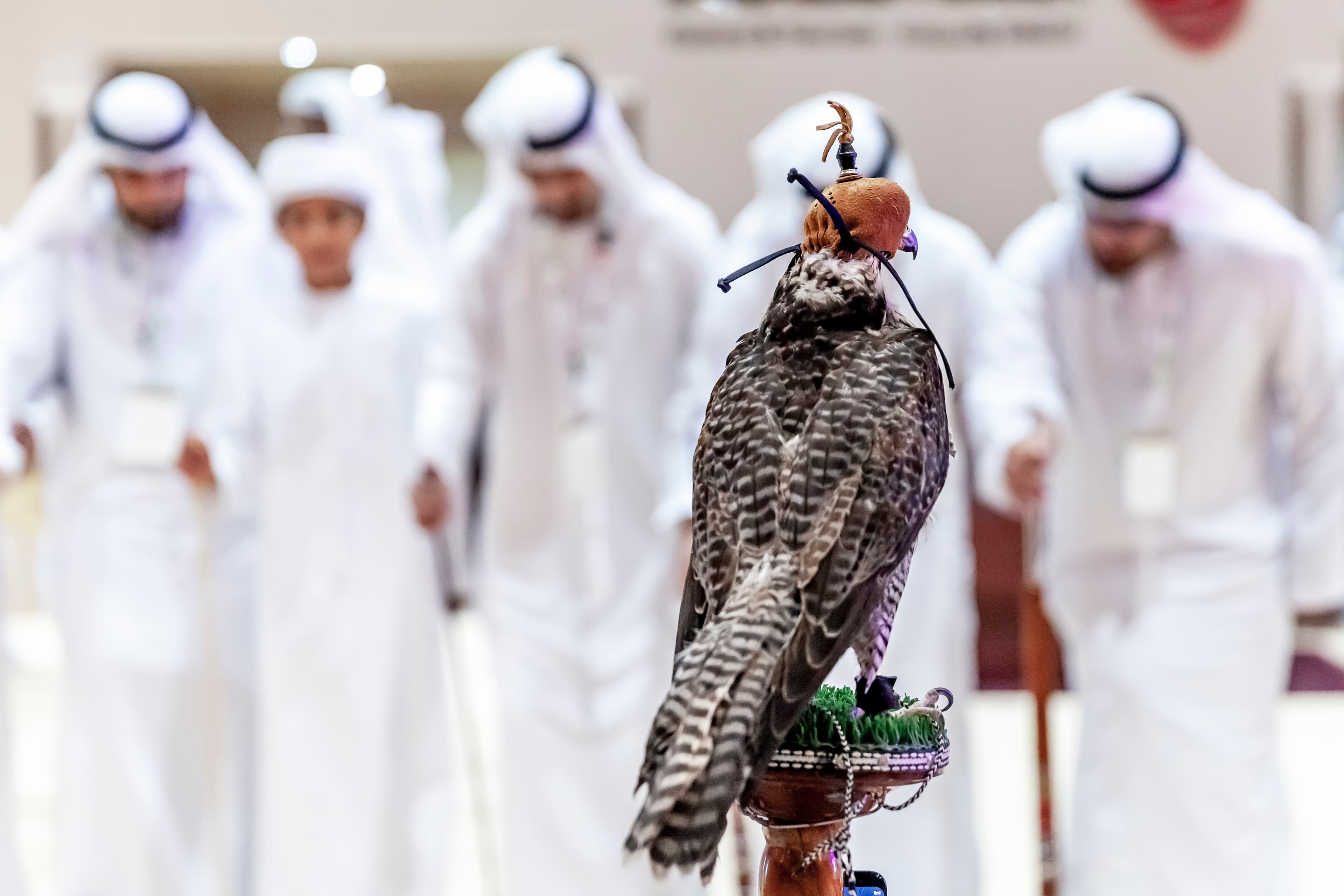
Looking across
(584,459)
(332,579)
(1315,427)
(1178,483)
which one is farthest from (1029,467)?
(332,579)

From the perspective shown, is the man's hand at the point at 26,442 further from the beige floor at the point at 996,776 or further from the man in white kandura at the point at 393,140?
the man in white kandura at the point at 393,140

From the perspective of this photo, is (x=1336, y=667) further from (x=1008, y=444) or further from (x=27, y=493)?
(x=27, y=493)

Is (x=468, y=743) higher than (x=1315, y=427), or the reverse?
(x=1315, y=427)

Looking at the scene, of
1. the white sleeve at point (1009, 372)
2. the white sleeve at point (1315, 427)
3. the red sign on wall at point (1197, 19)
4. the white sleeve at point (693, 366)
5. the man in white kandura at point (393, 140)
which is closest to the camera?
the white sleeve at point (693, 366)

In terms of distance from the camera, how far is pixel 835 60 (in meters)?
6.11

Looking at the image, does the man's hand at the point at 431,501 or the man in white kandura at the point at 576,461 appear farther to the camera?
the man in white kandura at the point at 576,461

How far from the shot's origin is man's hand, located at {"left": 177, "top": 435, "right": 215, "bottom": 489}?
334 centimetres

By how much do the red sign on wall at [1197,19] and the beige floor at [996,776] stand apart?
2.76 m

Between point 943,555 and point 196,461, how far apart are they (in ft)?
5.46

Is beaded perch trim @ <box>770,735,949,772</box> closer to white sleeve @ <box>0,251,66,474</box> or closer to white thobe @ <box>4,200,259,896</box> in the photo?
white thobe @ <box>4,200,259,896</box>

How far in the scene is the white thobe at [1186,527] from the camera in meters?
3.18

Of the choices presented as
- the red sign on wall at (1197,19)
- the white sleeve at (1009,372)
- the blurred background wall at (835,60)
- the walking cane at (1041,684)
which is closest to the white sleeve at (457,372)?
the white sleeve at (1009,372)

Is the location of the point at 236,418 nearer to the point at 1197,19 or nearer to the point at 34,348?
the point at 34,348

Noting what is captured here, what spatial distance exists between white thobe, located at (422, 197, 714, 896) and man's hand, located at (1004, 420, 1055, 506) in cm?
82
